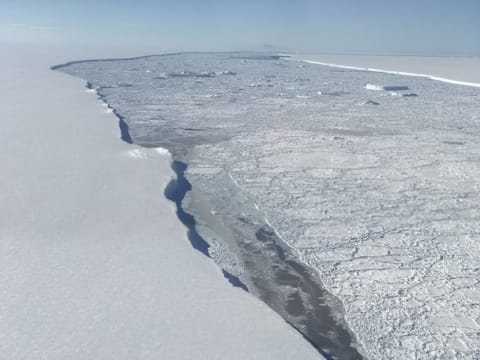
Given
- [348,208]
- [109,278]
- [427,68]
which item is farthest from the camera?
[427,68]

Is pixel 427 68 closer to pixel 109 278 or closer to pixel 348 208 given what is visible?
pixel 348 208

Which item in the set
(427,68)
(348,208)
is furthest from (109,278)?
(427,68)

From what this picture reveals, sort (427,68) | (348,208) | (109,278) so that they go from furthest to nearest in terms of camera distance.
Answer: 1. (427,68)
2. (348,208)
3. (109,278)

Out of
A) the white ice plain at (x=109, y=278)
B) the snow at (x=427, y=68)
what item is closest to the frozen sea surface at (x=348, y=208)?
the white ice plain at (x=109, y=278)

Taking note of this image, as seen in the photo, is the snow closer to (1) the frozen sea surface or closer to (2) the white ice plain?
(1) the frozen sea surface

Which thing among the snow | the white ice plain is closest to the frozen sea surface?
the white ice plain

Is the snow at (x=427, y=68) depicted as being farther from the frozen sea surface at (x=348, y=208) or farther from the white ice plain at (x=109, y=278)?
the white ice plain at (x=109, y=278)
